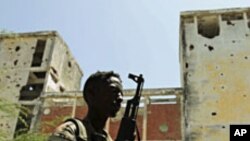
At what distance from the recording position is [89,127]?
2.94 metres

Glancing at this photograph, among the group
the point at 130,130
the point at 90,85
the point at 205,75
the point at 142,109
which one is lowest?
the point at 142,109

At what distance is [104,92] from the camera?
9.86ft

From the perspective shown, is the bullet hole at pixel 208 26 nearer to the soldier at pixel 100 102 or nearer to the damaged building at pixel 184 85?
the damaged building at pixel 184 85

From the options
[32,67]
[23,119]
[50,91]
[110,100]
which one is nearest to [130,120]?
[110,100]

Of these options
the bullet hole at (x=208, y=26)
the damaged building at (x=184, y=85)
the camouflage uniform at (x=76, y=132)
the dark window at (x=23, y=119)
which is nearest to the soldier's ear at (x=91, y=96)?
the camouflage uniform at (x=76, y=132)

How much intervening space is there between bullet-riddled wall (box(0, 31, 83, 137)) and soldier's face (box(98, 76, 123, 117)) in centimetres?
2130

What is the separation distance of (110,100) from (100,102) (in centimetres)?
7

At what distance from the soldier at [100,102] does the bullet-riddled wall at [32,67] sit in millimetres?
21224

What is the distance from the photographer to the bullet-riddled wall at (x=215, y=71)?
21.6 metres

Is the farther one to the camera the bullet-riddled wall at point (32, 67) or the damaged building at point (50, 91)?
the bullet-riddled wall at point (32, 67)

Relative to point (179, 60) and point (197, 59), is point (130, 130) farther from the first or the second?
point (179, 60)

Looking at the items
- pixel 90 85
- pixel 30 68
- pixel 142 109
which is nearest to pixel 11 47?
pixel 30 68

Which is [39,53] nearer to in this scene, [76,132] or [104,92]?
[104,92]

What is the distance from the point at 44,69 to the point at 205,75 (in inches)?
351
